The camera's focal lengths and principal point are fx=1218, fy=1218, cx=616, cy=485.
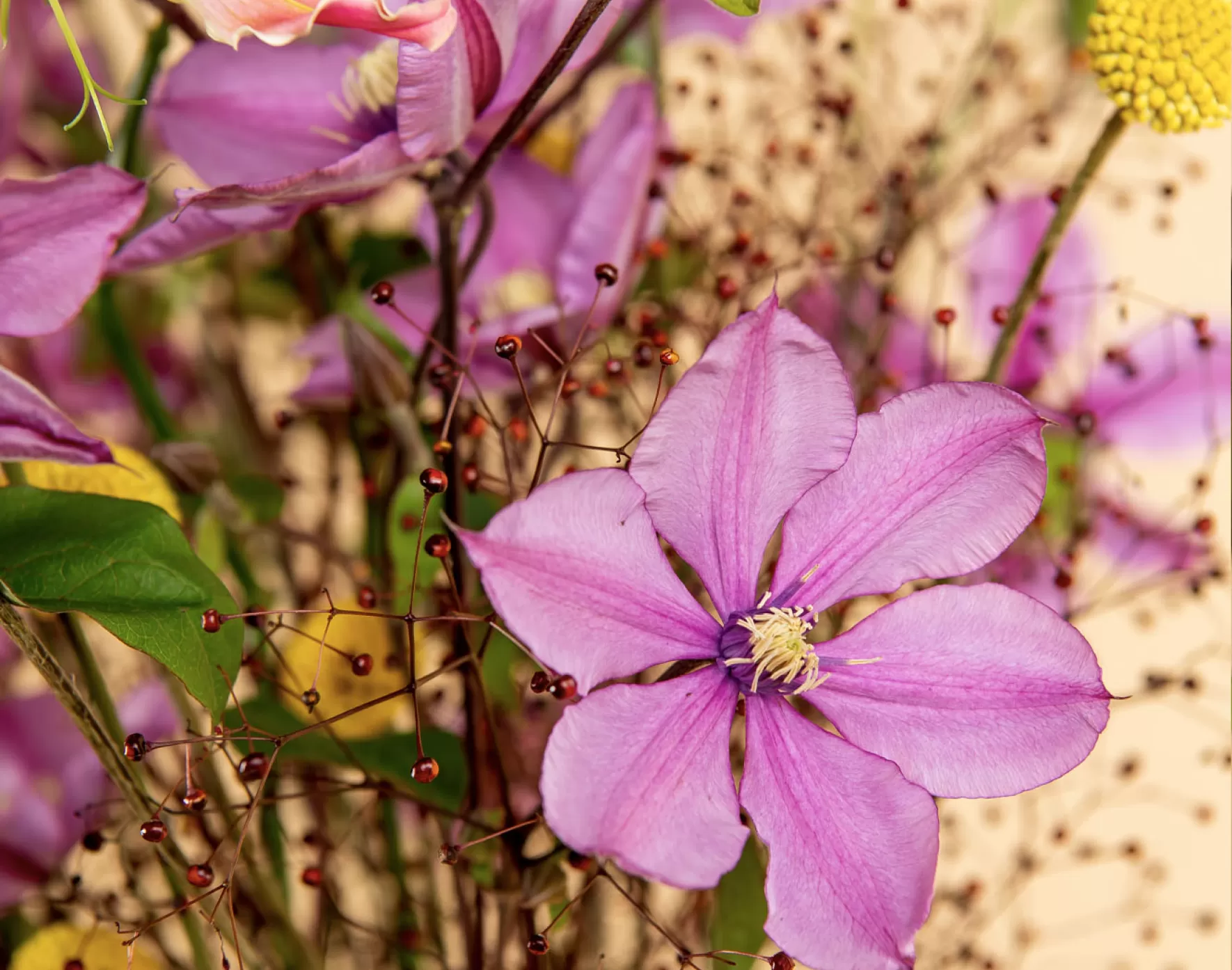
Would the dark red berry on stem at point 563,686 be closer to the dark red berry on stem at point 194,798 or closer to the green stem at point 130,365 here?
the dark red berry on stem at point 194,798

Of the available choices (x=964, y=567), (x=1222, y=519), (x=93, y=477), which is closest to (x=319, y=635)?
(x=93, y=477)

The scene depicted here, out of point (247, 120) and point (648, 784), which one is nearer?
point (648, 784)

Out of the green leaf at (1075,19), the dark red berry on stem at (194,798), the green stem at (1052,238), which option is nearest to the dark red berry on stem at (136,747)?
the dark red berry on stem at (194,798)

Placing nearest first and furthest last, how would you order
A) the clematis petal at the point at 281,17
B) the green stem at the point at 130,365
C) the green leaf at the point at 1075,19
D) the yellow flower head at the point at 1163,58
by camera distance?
1. the clematis petal at the point at 281,17
2. the yellow flower head at the point at 1163,58
3. the green stem at the point at 130,365
4. the green leaf at the point at 1075,19

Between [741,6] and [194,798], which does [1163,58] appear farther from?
[194,798]

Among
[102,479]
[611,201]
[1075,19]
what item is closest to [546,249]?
[611,201]
